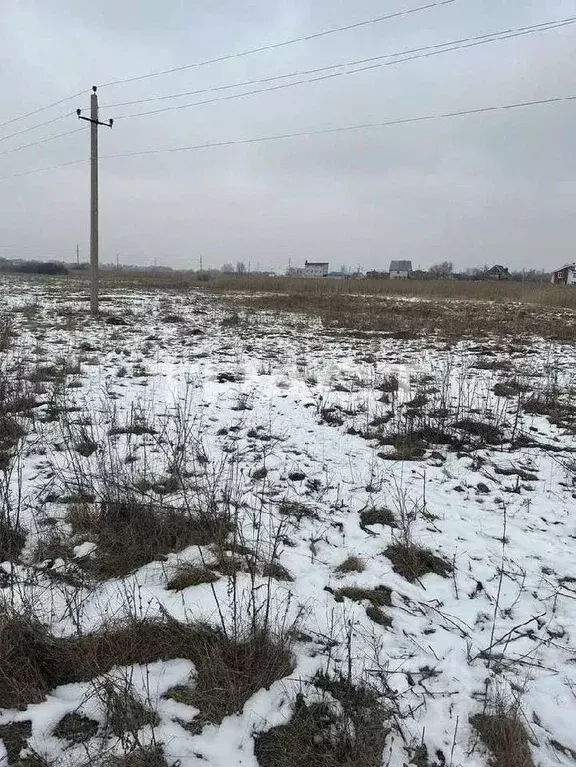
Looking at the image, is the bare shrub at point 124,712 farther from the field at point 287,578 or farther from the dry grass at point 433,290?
the dry grass at point 433,290

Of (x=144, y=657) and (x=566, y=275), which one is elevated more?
(x=566, y=275)

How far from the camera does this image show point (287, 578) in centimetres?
281

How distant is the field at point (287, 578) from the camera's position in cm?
186

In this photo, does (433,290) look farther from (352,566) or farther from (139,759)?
(139,759)

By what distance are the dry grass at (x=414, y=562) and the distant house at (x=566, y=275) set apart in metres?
85.3

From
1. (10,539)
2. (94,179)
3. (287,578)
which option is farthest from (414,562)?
(94,179)

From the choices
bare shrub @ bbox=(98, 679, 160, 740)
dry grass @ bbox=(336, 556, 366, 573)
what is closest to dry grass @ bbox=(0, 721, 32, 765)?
bare shrub @ bbox=(98, 679, 160, 740)

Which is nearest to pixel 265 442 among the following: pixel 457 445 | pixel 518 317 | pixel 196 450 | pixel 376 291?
pixel 196 450

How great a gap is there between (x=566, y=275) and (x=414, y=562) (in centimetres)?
9508

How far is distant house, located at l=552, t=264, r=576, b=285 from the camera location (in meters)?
76.0

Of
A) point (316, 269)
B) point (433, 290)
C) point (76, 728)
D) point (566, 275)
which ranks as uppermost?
point (316, 269)

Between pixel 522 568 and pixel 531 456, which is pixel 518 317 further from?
pixel 522 568

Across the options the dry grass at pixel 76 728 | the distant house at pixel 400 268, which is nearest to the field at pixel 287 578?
the dry grass at pixel 76 728

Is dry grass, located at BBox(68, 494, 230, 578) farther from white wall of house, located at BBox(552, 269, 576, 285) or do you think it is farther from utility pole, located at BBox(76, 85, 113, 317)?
white wall of house, located at BBox(552, 269, 576, 285)
